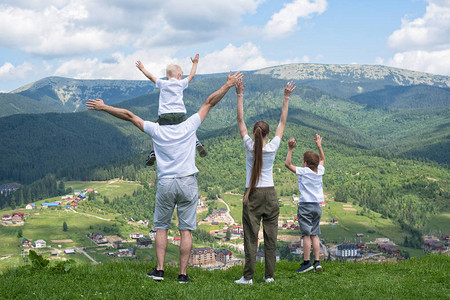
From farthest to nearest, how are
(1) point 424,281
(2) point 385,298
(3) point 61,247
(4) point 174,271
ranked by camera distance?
(3) point 61,247 → (4) point 174,271 → (1) point 424,281 → (2) point 385,298

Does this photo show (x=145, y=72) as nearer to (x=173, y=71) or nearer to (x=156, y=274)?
(x=173, y=71)

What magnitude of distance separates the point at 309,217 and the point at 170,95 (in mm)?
4018

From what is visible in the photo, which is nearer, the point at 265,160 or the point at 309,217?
the point at 265,160

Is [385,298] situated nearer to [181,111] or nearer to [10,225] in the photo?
[181,111]

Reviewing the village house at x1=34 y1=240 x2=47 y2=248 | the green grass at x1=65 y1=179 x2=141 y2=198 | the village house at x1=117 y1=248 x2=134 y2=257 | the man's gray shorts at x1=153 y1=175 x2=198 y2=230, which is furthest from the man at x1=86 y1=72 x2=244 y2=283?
the green grass at x1=65 y1=179 x2=141 y2=198

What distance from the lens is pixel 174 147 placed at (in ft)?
21.8

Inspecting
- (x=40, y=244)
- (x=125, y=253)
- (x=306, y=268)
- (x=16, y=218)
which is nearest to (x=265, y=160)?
(x=306, y=268)

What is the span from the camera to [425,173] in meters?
187

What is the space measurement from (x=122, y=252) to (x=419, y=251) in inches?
3283

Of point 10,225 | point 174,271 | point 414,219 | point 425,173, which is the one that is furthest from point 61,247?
point 425,173

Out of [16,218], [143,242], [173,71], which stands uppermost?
[173,71]

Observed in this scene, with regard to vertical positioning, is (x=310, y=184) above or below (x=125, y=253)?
above

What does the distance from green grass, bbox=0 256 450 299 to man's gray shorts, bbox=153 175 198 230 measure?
1.05 meters

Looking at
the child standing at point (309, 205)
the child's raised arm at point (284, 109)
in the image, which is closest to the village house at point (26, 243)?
the child standing at point (309, 205)
